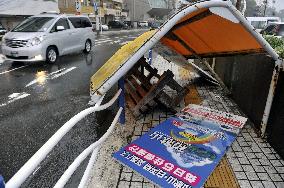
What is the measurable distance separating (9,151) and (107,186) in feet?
6.51

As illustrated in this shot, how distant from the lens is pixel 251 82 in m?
5.28

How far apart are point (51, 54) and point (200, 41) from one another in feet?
26.9

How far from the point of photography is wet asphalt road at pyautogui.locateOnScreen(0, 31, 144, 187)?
3791 millimetres

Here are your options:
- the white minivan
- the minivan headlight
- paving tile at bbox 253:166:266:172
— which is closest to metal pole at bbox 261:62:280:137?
paving tile at bbox 253:166:266:172

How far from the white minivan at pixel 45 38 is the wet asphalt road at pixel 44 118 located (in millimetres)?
886

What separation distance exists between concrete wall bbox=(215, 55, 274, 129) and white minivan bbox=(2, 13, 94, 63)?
8067mm

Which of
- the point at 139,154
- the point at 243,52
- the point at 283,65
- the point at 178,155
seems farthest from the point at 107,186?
the point at 243,52

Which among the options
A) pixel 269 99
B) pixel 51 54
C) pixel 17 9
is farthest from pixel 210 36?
pixel 17 9

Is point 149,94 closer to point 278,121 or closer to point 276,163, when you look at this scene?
point 278,121

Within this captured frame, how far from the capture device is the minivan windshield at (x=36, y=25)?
11.4 metres

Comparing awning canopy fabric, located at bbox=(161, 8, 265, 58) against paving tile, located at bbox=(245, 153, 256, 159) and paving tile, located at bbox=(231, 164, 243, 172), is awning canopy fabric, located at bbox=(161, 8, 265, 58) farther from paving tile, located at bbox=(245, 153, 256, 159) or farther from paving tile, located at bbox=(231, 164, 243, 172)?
paving tile, located at bbox=(231, 164, 243, 172)

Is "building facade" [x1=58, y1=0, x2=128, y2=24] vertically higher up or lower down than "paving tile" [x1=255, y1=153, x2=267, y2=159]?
higher up

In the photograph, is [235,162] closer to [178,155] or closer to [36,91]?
[178,155]

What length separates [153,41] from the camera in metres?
3.32
